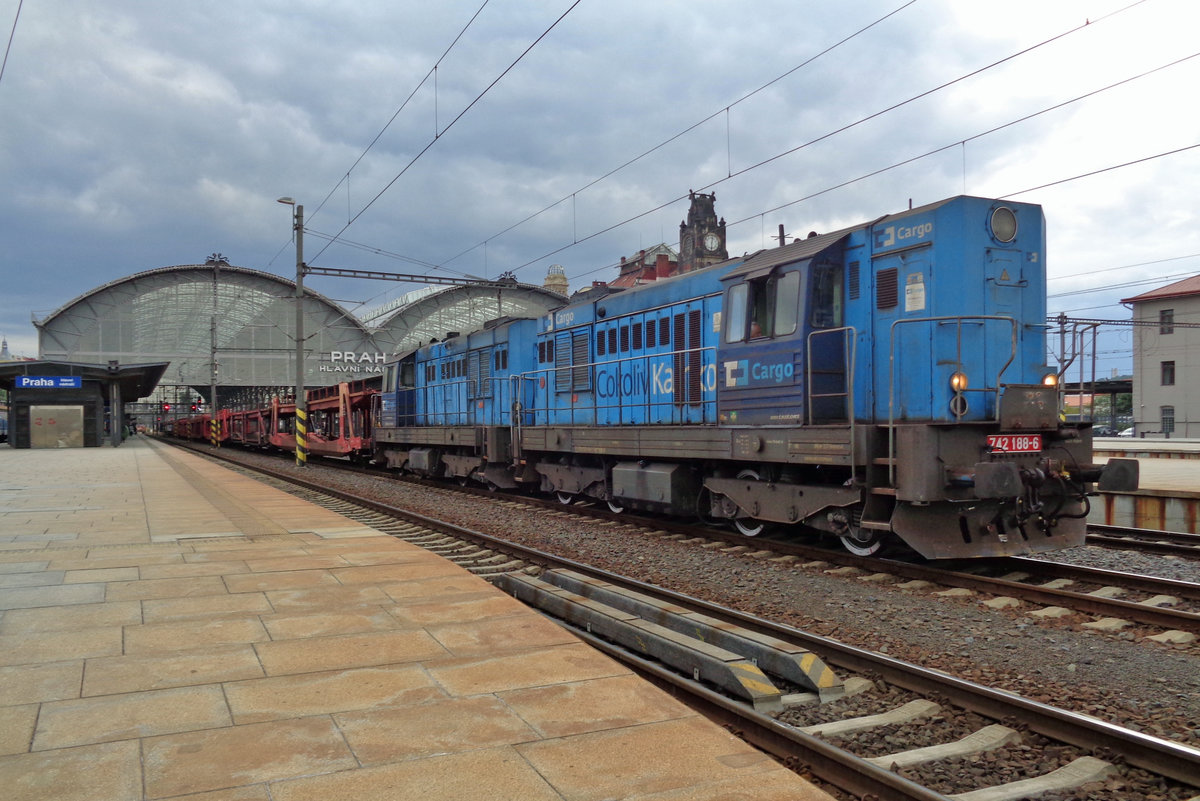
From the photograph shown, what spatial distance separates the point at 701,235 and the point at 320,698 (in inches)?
2134

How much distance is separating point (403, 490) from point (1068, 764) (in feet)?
51.4

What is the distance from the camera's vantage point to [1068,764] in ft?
11.7

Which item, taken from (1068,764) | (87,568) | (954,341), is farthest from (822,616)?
(87,568)

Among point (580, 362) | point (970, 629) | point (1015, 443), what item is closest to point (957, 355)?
point (1015, 443)

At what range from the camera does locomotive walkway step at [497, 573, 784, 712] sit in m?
4.18

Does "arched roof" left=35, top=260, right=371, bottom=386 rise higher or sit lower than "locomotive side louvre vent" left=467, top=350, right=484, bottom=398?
higher

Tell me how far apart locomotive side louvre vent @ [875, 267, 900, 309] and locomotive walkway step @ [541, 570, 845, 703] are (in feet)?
13.8

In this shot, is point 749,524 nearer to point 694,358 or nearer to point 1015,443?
point 694,358

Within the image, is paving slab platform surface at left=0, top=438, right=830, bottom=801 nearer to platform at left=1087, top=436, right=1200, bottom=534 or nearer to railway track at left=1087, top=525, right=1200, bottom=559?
railway track at left=1087, top=525, right=1200, bottom=559

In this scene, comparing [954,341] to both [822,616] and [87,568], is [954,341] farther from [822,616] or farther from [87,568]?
[87,568]

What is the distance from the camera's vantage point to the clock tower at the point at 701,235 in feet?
180

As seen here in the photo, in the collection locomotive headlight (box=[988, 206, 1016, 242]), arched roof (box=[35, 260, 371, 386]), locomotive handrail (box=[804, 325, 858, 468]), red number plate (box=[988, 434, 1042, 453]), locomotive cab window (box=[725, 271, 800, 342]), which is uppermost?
arched roof (box=[35, 260, 371, 386])

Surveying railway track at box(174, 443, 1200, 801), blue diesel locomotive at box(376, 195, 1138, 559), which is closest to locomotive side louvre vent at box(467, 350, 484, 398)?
blue diesel locomotive at box(376, 195, 1138, 559)

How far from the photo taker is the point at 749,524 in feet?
32.7
